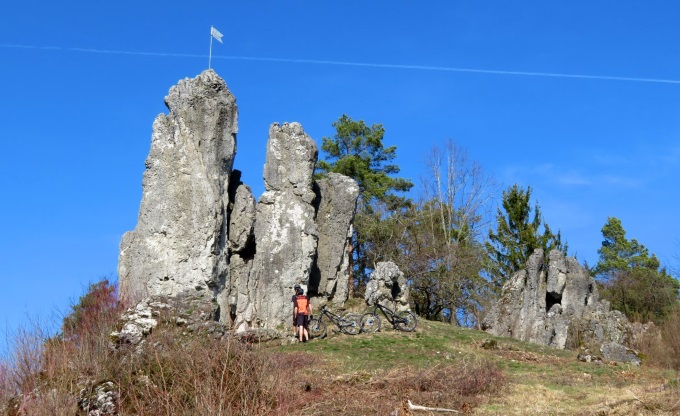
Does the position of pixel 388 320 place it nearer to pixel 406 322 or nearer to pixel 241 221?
pixel 406 322

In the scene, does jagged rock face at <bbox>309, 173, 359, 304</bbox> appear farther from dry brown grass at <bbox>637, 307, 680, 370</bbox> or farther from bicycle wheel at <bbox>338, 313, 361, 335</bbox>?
dry brown grass at <bbox>637, 307, 680, 370</bbox>

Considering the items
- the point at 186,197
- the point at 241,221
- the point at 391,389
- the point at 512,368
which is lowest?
the point at 391,389

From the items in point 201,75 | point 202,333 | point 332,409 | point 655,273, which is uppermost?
point 201,75

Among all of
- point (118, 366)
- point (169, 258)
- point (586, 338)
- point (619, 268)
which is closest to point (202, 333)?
point (118, 366)

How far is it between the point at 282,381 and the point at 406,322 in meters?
14.1

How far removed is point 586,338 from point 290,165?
1243 centimetres

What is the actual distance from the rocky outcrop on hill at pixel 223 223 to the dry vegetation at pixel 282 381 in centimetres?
672

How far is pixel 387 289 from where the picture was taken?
91.0ft

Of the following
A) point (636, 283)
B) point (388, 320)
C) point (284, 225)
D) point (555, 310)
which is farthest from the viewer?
point (636, 283)

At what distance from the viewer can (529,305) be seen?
3272cm

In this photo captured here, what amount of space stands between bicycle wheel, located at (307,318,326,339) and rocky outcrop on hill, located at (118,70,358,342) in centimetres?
118

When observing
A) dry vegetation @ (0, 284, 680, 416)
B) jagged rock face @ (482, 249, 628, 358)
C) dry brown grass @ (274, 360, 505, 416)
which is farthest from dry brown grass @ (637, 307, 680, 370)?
jagged rock face @ (482, 249, 628, 358)

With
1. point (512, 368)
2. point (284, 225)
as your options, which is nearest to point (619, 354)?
point (512, 368)

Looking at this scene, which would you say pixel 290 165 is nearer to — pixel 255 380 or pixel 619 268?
pixel 255 380
